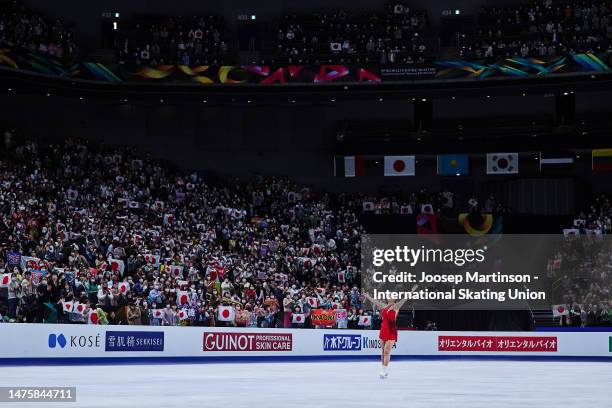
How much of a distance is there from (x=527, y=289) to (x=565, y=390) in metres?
25.9

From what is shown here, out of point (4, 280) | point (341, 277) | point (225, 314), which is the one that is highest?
point (4, 280)

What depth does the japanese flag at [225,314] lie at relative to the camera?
36406mm

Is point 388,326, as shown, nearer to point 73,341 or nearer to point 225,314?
point 73,341

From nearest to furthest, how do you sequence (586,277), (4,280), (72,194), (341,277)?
(4,280)
(586,277)
(341,277)
(72,194)

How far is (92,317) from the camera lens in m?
31.7

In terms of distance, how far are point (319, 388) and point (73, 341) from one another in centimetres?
1212

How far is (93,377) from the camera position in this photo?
21625mm

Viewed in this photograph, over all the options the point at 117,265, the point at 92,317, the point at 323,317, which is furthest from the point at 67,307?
the point at 323,317

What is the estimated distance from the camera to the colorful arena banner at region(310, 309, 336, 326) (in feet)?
125

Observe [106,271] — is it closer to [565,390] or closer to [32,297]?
[32,297]

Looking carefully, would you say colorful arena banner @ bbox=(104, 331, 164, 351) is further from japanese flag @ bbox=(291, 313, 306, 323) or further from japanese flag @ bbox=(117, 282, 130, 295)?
japanese flag @ bbox=(291, 313, 306, 323)

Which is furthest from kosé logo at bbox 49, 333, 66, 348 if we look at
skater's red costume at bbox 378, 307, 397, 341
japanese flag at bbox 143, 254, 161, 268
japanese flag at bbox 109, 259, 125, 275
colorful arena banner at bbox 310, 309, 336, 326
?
colorful arena banner at bbox 310, 309, 336, 326

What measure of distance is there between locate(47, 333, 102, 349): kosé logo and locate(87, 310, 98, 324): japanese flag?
7.53ft

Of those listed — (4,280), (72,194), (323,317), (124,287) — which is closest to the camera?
(4,280)
